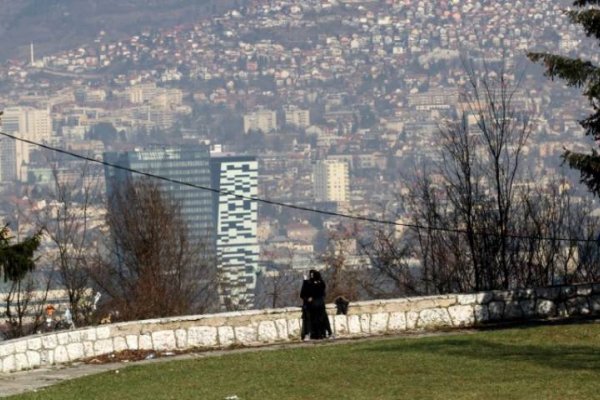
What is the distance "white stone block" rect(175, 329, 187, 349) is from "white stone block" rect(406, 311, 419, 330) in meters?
3.56

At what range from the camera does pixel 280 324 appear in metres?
27.6

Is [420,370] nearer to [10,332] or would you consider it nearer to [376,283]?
[10,332]

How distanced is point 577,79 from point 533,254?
53.1 feet

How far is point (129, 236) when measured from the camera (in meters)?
52.2

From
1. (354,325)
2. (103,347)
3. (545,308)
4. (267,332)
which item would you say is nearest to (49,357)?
(103,347)

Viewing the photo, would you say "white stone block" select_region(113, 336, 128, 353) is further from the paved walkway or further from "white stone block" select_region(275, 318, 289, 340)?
"white stone block" select_region(275, 318, 289, 340)

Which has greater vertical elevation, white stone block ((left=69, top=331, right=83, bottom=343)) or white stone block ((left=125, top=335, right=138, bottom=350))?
white stone block ((left=69, top=331, right=83, bottom=343))

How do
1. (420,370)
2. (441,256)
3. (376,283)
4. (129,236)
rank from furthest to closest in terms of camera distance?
(129,236)
(376,283)
(441,256)
(420,370)

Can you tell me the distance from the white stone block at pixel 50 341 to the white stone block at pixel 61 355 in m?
0.08

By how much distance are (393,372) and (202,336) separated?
5962 millimetres

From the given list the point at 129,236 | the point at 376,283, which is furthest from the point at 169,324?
the point at 129,236

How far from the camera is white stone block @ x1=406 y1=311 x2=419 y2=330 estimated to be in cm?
2814

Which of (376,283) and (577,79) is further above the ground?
(577,79)

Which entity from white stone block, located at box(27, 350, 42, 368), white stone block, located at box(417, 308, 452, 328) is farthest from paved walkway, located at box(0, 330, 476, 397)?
white stone block, located at box(417, 308, 452, 328)
